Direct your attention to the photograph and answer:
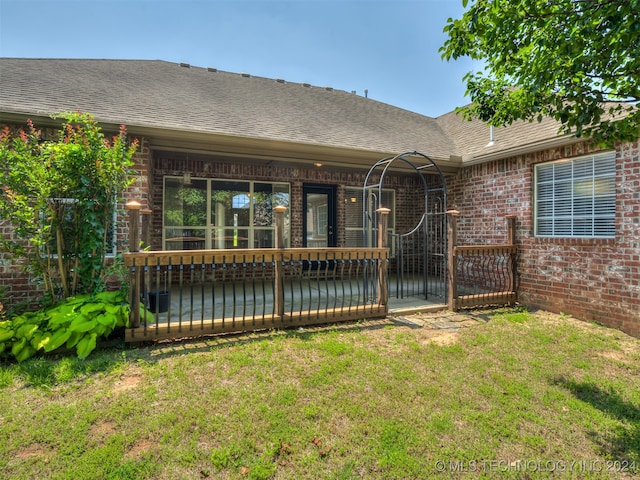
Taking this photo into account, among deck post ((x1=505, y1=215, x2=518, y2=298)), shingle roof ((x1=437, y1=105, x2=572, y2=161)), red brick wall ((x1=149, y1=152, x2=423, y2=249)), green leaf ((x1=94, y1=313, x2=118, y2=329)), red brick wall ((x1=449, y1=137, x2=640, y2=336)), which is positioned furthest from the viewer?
→ red brick wall ((x1=149, y1=152, x2=423, y2=249))

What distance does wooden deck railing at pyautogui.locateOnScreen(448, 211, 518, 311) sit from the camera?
5.39 meters

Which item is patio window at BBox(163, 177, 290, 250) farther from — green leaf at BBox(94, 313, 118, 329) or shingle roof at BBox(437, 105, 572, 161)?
shingle roof at BBox(437, 105, 572, 161)

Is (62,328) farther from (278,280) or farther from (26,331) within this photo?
(278,280)

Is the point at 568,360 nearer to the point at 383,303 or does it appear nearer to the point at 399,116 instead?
the point at 383,303

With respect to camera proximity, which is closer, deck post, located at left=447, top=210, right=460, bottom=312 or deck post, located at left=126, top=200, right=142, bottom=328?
deck post, located at left=126, top=200, right=142, bottom=328

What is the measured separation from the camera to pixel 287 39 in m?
8.98

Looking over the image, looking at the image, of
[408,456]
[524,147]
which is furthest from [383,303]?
[524,147]

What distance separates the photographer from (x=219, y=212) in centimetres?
753

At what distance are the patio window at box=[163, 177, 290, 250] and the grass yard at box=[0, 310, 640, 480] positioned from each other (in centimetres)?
400

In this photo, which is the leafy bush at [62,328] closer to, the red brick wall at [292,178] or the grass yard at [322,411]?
the grass yard at [322,411]

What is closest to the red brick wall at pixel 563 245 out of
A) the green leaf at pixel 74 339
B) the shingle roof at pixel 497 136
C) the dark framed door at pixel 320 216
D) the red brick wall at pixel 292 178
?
the shingle roof at pixel 497 136

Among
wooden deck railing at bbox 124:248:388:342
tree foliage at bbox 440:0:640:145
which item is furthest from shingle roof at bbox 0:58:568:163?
tree foliage at bbox 440:0:640:145

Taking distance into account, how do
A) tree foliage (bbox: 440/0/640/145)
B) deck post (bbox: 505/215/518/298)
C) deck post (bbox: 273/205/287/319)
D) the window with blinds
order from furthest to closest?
deck post (bbox: 505/215/518/298)
the window with blinds
deck post (bbox: 273/205/287/319)
tree foliage (bbox: 440/0/640/145)

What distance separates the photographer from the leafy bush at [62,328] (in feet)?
10.4
